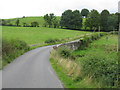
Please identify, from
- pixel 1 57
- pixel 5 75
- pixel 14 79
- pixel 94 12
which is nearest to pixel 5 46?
pixel 1 57

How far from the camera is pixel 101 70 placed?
33.4 feet

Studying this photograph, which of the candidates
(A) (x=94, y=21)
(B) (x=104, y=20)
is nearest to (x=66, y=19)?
(A) (x=94, y=21)

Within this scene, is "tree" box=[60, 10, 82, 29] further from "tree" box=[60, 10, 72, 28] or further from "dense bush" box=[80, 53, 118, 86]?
"dense bush" box=[80, 53, 118, 86]

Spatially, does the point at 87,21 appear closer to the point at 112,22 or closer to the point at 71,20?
the point at 71,20

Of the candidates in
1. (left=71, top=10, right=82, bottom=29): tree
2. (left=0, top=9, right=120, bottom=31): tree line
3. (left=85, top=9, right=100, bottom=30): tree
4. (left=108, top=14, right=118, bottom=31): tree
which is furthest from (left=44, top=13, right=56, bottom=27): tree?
(left=108, top=14, right=118, bottom=31): tree

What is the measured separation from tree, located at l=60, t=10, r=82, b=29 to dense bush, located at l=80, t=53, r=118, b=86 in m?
90.1

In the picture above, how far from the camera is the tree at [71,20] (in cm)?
10103

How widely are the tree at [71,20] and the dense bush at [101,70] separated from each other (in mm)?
90110

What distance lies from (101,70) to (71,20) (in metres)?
92.0

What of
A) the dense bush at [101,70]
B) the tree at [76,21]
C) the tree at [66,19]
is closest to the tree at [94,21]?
the tree at [76,21]

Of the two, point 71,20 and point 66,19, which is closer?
point 71,20

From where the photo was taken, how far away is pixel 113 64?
1048 cm

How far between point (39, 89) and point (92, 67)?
138 inches

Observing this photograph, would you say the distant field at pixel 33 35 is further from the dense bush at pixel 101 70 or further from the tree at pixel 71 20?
the dense bush at pixel 101 70
